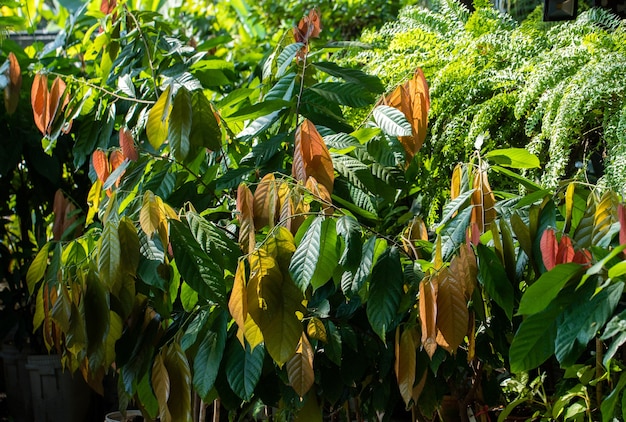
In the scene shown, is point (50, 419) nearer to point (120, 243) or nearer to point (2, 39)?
point (2, 39)

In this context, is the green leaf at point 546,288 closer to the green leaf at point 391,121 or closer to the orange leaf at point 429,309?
the orange leaf at point 429,309

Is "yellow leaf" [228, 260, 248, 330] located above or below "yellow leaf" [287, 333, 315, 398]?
above

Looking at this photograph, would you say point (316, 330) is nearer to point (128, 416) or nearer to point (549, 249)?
point (549, 249)

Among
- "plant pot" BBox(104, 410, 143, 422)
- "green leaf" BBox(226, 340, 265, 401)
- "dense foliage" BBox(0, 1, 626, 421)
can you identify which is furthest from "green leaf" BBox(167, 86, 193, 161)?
"plant pot" BBox(104, 410, 143, 422)

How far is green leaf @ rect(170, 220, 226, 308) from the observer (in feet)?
4.47

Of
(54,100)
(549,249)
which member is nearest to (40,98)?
(54,100)

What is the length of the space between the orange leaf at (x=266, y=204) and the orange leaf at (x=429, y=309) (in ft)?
0.95

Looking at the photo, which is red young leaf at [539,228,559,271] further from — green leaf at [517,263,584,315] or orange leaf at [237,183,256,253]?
orange leaf at [237,183,256,253]

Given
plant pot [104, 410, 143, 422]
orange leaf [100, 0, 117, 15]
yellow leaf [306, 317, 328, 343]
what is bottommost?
plant pot [104, 410, 143, 422]

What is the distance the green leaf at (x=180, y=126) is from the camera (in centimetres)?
153

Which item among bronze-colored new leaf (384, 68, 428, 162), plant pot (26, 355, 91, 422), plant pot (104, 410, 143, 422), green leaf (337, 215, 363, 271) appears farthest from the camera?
plant pot (26, 355, 91, 422)

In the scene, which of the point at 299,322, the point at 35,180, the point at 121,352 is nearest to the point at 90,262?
the point at 121,352

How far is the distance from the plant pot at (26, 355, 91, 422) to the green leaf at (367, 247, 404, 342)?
7.74ft

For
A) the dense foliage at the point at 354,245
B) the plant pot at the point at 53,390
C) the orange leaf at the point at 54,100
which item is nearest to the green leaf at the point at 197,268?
the dense foliage at the point at 354,245
